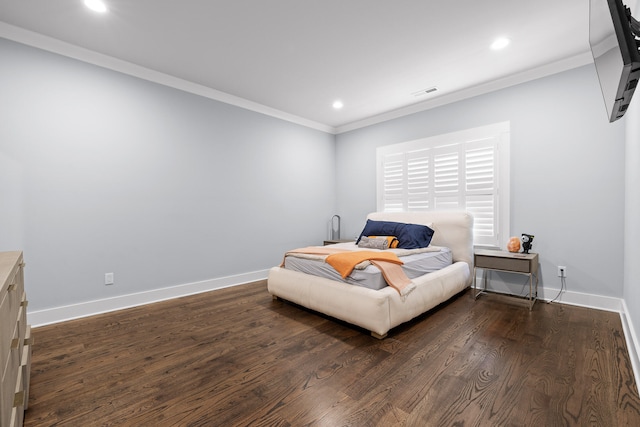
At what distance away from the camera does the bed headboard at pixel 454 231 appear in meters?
3.72

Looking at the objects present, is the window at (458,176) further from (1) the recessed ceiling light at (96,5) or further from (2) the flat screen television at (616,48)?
(1) the recessed ceiling light at (96,5)

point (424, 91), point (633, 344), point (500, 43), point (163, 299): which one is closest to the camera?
point (633, 344)

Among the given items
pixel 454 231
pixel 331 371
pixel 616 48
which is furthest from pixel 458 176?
pixel 331 371

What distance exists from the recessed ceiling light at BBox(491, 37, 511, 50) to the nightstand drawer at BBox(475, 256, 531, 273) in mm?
2219

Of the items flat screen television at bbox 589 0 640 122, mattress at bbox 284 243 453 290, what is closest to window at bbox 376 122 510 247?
mattress at bbox 284 243 453 290

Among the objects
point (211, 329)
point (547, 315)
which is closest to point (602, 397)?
point (547, 315)

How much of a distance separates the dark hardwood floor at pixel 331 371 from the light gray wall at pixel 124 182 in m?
0.73

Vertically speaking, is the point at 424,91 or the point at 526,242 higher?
the point at 424,91

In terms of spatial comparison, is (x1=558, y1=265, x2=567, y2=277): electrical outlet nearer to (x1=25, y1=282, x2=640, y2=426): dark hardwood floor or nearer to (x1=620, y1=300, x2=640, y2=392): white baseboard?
(x1=25, y1=282, x2=640, y2=426): dark hardwood floor

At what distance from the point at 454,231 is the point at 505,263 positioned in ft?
2.63

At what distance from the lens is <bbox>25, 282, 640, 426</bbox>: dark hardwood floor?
1.48m

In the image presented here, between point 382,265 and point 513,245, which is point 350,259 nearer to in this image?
point 382,265

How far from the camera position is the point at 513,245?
10.6 ft

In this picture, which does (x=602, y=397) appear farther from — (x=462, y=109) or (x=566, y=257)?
(x=462, y=109)
